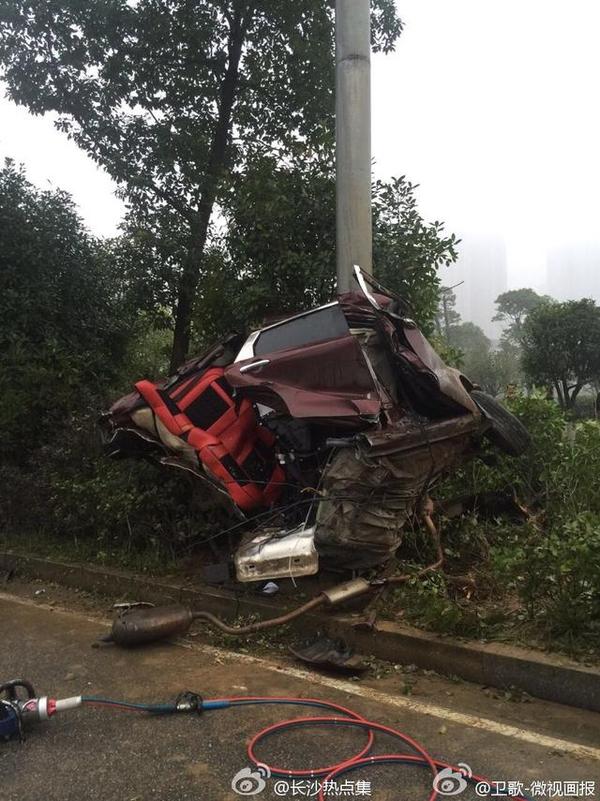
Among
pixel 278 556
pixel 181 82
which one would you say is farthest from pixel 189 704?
pixel 181 82

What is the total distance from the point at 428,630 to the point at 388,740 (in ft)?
3.00

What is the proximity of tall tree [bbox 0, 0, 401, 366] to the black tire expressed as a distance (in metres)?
4.59

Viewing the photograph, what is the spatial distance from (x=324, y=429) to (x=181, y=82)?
666 centimetres

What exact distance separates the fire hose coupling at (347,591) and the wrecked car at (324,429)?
0.13 metres

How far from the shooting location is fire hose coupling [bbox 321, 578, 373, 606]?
391cm

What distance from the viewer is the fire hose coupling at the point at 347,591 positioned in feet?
12.8

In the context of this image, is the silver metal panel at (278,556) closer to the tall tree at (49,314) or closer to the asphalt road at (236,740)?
the asphalt road at (236,740)

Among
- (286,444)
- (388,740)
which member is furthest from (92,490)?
(388,740)

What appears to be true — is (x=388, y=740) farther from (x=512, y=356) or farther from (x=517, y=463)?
(x=512, y=356)

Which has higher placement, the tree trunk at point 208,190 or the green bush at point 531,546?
the tree trunk at point 208,190

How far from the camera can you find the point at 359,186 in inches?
213

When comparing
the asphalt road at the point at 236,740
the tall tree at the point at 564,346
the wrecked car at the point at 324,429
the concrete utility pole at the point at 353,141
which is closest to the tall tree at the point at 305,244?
the concrete utility pole at the point at 353,141

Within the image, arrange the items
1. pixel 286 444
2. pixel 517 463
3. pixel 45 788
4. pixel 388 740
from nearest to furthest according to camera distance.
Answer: pixel 45 788
pixel 388 740
pixel 286 444
pixel 517 463

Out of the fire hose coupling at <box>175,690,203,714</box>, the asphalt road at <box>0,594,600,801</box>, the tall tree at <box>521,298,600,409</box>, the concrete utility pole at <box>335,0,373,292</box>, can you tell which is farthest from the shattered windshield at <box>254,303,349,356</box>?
the tall tree at <box>521,298,600,409</box>
